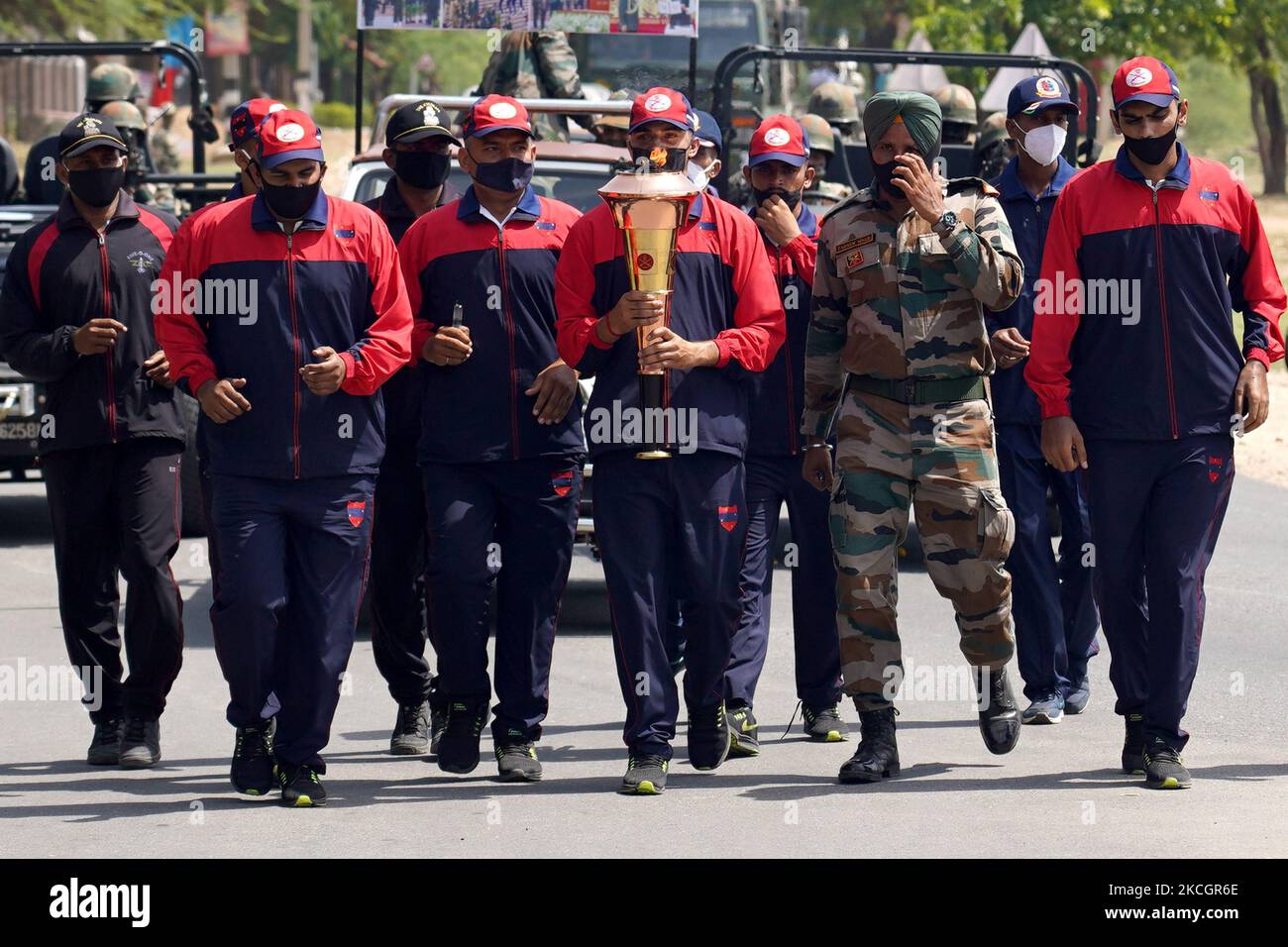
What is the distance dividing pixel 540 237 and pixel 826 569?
1.64 metres

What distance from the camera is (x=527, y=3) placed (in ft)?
46.0

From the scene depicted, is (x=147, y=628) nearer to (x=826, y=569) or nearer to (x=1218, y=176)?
(x=826, y=569)

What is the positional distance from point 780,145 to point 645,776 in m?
2.38

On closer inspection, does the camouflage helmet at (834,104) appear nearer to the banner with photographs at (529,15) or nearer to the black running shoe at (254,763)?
the banner with photographs at (529,15)

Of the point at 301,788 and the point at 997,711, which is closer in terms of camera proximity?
the point at 301,788

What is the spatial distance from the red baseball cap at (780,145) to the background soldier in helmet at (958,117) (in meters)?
6.50

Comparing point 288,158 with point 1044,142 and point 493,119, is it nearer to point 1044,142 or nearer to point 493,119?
point 493,119

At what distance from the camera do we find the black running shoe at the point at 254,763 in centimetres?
766

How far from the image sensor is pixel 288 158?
7.47 m

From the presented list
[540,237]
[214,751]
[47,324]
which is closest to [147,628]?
[214,751]

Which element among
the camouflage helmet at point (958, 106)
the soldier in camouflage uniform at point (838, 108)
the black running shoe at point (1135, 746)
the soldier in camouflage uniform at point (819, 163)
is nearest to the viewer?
the black running shoe at point (1135, 746)

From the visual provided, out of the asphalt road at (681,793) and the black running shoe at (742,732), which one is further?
the black running shoe at (742,732)
